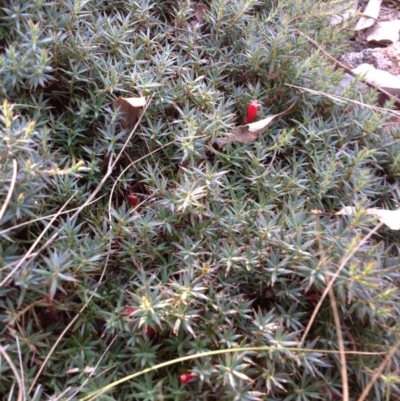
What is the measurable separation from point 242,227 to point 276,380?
556mm

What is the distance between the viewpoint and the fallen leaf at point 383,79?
2684 mm

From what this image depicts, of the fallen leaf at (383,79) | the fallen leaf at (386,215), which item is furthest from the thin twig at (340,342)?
the fallen leaf at (383,79)

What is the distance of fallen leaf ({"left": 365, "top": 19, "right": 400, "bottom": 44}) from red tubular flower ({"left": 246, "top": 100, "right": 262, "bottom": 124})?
1.23 metres

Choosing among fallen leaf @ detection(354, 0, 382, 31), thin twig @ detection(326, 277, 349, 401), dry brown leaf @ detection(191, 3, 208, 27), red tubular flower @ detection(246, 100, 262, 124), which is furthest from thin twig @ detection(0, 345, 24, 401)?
fallen leaf @ detection(354, 0, 382, 31)

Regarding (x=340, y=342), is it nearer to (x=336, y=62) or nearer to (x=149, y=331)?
(x=149, y=331)

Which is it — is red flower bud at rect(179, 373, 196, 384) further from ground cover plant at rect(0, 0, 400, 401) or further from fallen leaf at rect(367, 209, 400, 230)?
fallen leaf at rect(367, 209, 400, 230)

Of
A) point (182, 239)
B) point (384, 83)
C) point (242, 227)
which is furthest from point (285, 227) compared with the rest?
point (384, 83)

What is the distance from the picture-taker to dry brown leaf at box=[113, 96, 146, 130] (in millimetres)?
2092

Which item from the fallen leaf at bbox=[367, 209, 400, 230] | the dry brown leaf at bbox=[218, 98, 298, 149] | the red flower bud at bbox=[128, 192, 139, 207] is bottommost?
the red flower bud at bbox=[128, 192, 139, 207]

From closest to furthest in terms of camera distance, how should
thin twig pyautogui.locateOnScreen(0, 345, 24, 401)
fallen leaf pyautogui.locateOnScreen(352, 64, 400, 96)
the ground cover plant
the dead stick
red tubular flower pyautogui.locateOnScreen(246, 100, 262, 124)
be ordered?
thin twig pyautogui.locateOnScreen(0, 345, 24, 401) < the ground cover plant < red tubular flower pyautogui.locateOnScreen(246, 100, 262, 124) < the dead stick < fallen leaf pyautogui.locateOnScreen(352, 64, 400, 96)

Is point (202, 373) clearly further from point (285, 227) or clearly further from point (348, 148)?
point (348, 148)

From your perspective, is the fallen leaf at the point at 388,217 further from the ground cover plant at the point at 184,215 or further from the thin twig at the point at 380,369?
the thin twig at the point at 380,369

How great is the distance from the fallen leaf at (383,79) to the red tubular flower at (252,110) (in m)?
0.75

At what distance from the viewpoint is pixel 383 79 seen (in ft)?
8.93
